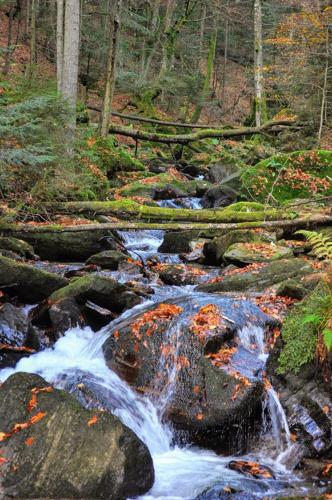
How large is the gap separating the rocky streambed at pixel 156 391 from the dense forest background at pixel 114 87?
2153mm

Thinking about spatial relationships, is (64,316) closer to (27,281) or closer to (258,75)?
(27,281)

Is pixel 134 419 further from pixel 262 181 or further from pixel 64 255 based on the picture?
pixel 262 181

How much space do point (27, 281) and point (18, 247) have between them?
95.0 inches

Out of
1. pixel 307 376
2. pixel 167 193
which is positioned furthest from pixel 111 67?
pixel 307 376

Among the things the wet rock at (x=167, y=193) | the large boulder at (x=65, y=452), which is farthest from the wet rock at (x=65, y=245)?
the large boulder at (x=65, y=452)

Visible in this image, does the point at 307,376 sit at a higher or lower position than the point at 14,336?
higher

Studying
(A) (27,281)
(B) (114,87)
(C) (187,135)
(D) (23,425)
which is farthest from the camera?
(B) (114,87)

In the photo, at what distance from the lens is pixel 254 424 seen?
18.9ft

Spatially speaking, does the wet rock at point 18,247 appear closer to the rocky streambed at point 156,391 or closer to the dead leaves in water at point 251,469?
the rocky streambed at point 156,391

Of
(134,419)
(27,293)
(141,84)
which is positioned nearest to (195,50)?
(141,84)

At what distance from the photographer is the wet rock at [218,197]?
15945 mm

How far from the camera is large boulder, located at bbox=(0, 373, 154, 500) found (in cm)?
438

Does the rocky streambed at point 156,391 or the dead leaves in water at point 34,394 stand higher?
the dead leaves in water at point 34,394

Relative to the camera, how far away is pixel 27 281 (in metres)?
8.02
